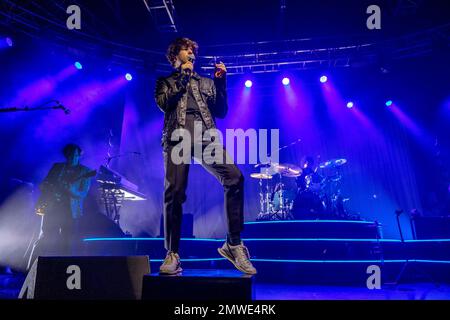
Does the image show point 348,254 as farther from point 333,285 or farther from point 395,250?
A: point 395,250

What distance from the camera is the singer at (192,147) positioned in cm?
253

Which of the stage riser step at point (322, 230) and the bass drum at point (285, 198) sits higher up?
the bass drum at point (285, 198)

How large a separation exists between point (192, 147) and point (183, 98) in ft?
1.64

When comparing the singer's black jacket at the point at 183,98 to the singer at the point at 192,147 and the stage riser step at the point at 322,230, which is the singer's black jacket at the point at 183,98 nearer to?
the singer at the point at 192,147

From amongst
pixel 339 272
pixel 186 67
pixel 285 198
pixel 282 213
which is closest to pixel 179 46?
pixel 186 67

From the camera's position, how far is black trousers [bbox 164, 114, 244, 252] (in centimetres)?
253

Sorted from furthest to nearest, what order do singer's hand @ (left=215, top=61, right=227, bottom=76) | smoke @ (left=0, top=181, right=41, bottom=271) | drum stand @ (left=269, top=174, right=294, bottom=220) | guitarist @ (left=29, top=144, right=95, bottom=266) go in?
drum stand @ (left=269, top=174, right=294, bottom=220) < smoke @ (left=0, top=181, right=41, bottom=271) < guitarist @ (left=29, top=144, right=95, bottom=266) < singer's hand @ (left=215, top=61, right=227, bottom=76)

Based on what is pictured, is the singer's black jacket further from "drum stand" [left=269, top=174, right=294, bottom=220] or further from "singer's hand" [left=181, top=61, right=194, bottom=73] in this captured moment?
"drum stand" [left=269, top=174, right=294, bottom=220]

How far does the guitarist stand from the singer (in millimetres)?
2608

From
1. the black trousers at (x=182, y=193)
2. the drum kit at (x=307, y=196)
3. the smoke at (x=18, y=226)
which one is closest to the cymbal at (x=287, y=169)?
the drum kit at (x=307, y=196)

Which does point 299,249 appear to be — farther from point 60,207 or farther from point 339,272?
point 60,207

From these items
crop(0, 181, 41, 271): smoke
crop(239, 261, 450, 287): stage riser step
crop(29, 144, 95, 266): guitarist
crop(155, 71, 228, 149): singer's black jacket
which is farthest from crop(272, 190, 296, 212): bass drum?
crop(0, 181, 41, 271): smoke

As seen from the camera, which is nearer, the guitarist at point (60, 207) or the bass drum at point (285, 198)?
the guitarist at point (60, 207)
